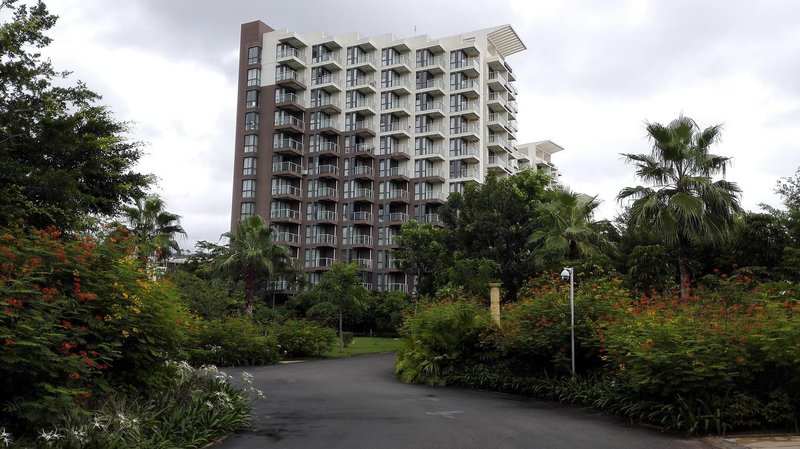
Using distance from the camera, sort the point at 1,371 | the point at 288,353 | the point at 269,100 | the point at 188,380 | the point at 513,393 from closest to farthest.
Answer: the point at 1,371 < the point at 188,380 < the point at 513,393 < the point at 288,353 < the point at 269,100

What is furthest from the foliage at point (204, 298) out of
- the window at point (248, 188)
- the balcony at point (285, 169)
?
the window at point (248, 188)

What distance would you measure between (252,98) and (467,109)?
23479 mm

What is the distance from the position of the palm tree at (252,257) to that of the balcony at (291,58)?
29095 millimetres

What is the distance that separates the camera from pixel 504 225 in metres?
36.8

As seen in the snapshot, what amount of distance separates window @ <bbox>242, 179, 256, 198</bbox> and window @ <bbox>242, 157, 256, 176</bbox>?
0.81 metres

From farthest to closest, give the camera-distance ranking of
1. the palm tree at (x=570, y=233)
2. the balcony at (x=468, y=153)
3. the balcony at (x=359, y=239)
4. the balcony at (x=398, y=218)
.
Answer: the balcony at (x=468, y=153) → the balcony at (x=359, y=239) → the balcony at (x=398, y=218) → the palm tree at (x=570, y=233)

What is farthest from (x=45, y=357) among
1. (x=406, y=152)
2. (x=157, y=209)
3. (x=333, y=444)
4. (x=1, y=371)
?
(x=406, y=152)

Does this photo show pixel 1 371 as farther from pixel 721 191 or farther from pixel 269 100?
pixel 269 100

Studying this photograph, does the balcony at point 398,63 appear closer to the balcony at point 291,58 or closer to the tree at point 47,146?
the balcony at point 291,58

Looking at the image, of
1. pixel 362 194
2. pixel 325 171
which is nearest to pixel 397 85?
pixel 325 171

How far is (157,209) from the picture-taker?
45.1m

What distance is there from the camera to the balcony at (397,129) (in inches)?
2719

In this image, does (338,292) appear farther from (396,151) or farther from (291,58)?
(291,58)

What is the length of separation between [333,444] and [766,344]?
726 centimetres
